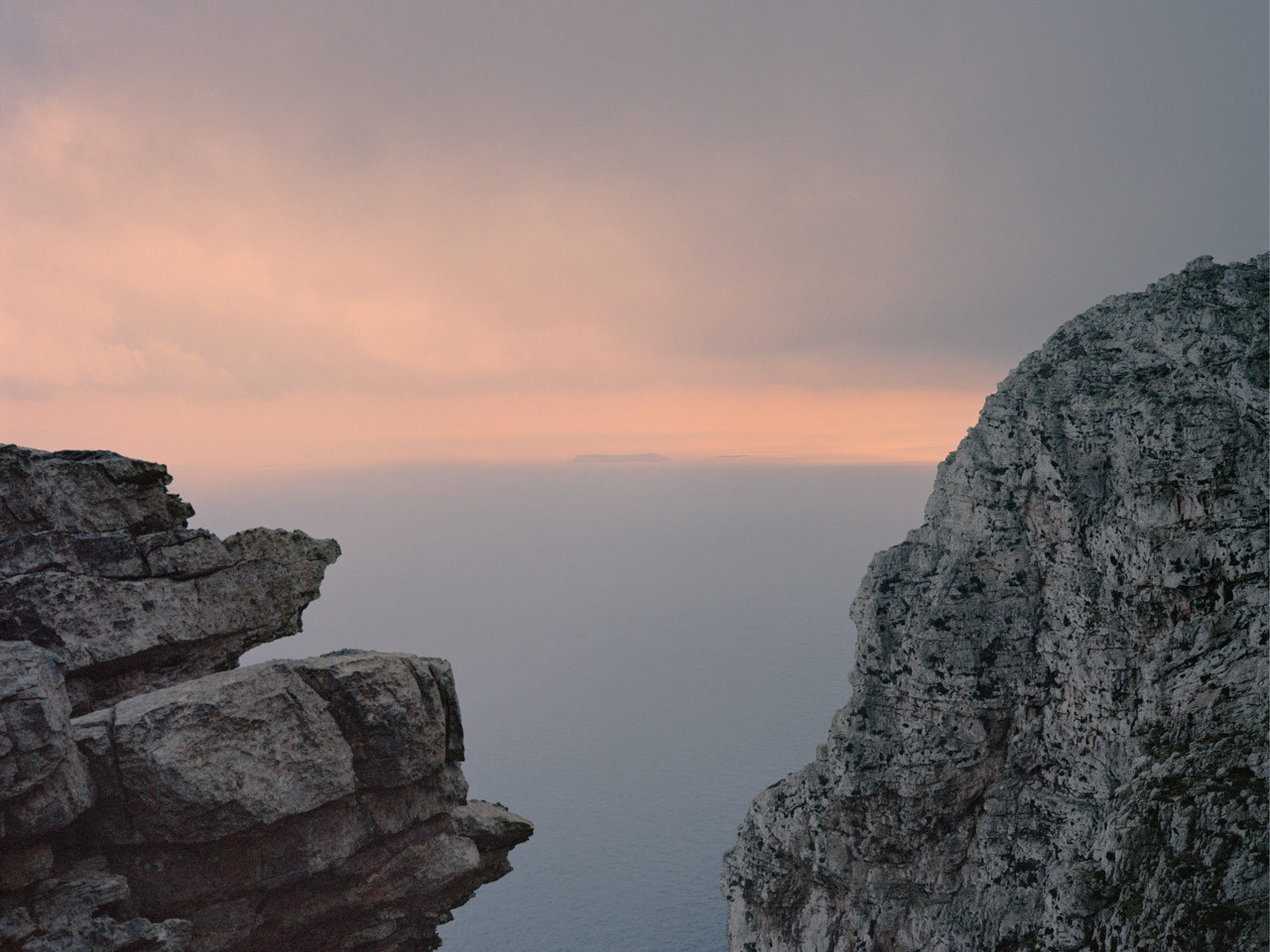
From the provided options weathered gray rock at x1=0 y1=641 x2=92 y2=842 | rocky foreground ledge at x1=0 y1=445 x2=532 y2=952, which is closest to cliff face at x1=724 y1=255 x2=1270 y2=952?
rocky foreground ledge at x1=0 y1=445 x2=532 y2=952

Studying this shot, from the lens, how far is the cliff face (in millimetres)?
24984

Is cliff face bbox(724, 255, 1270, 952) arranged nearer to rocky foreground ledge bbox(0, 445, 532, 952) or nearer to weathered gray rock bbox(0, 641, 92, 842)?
rocky foreground ledge bbox(0, 445, 532, 952)

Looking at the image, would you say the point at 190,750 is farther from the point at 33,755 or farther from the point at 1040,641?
the point at 1040,641

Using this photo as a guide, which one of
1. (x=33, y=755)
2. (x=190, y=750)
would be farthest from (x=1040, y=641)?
(x=33, y=755)

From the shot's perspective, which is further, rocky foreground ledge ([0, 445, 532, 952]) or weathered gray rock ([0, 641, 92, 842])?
rocky foreground ledge ([0, 445, 532, 952])

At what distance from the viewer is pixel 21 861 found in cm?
1585

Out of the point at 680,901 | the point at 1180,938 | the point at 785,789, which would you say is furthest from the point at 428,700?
the point at 680,901

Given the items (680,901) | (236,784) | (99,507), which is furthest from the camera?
(680,901)

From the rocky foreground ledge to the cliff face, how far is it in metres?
18.0

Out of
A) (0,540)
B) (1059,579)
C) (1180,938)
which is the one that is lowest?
(1180,938)

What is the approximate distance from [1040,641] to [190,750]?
29.3 meters

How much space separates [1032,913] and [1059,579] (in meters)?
12.4

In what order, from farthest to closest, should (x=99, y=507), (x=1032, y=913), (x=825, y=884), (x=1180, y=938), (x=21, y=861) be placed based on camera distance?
(x=825, y=884), (x=1032, y=913), (x=99, y=507), (x=21, y=861), (x=1180, y=938)

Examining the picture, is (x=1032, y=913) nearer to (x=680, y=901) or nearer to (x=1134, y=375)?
(x=1134, y=375)
